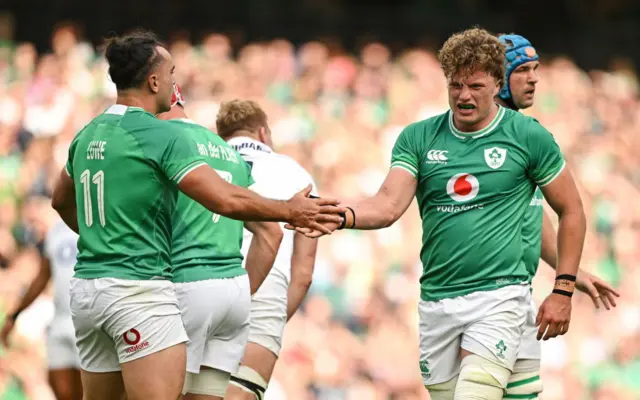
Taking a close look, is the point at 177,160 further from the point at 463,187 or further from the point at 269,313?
the point at 269,313

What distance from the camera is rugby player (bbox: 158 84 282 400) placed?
19.5 feet

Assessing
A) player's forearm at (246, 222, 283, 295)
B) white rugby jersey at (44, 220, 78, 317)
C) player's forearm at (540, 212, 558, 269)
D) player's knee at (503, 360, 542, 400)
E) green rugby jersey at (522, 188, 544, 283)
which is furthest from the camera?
white rugby jersey at (44, 220, 78, 317)

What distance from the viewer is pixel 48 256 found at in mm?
8289

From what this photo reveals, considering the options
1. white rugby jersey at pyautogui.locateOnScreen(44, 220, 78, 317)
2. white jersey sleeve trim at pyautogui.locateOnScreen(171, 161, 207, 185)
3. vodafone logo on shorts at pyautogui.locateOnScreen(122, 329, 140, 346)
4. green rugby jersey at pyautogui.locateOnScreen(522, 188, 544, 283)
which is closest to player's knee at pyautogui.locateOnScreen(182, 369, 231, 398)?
vodafone logo on shorts at pyautogui.locateOnScreen(122, 329, 140, 346)

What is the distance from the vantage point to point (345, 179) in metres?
14.1

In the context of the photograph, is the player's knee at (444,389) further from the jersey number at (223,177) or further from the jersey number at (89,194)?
the jersey number at (89,194)

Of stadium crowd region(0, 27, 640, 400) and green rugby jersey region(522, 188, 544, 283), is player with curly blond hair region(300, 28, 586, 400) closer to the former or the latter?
green rugby jersey region(522, 188, 544, 283)

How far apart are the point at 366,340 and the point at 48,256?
460cm

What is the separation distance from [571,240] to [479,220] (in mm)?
438

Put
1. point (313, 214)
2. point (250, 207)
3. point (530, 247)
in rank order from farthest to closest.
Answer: point (530, 247), point (313, 214), point (250, 207)

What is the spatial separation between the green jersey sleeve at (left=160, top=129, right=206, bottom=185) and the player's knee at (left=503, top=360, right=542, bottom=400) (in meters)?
2.01

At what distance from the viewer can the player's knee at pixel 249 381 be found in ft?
23.0

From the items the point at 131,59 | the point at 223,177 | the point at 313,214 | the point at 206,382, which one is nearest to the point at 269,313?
the point at 206,382

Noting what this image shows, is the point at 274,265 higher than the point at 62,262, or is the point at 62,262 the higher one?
the point at 274,265
